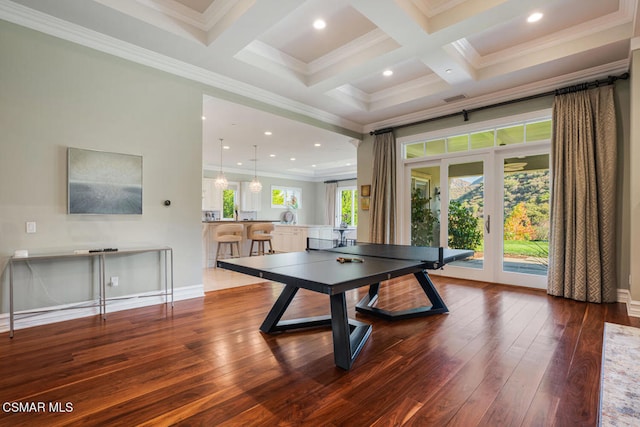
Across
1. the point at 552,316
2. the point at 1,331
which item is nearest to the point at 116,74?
the point at 1,331

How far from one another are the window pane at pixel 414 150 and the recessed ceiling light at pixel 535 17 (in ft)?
8.45

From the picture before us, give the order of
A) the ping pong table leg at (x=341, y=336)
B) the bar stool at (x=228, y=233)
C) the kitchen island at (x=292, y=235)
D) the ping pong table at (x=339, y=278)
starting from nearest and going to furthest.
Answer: the ping pong table at (x=339, y=278), the ping pong table leg at (x=341, y=336), the bar stool at (x=228, y=233), the kitchen island at (x=292, y=235)

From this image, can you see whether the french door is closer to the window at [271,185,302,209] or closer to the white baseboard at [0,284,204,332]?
the white baseboard at [0,284,204,332]

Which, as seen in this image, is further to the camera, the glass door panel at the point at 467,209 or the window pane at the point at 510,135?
the glass door panel at the point at 467,209

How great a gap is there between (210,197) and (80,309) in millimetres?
6910

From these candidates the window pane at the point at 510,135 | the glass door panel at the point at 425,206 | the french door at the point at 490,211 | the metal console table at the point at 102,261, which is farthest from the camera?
the glass door panel at the point at 425,206

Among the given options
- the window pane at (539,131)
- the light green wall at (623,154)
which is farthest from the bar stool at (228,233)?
the window pane at (539,131)

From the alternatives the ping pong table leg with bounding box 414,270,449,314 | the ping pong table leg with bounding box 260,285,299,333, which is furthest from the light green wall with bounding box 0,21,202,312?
the ping pong table leg with bounding box 414,270,449,314

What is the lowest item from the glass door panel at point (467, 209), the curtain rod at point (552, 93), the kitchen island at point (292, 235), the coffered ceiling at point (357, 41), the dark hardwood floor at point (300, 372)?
the dark hardwood floor at point (300, 372)

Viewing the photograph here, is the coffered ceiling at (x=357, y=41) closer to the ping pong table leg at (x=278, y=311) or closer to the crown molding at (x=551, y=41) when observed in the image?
the crown molding at (x=551, y=41)

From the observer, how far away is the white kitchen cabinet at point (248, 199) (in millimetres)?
10664

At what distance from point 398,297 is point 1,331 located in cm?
402

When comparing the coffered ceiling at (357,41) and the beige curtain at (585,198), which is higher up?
the coffered ceiling at (357,41)

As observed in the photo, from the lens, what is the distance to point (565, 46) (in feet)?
11.8
